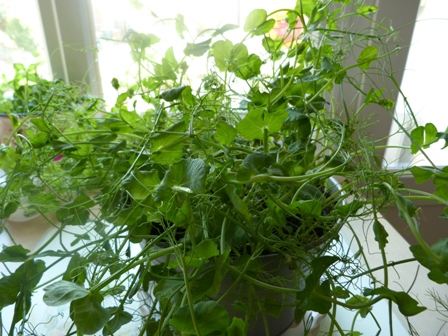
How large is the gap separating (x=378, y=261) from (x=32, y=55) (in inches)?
32.3

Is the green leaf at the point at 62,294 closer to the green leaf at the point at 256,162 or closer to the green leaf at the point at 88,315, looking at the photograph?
the green leaf at the point at 88,315

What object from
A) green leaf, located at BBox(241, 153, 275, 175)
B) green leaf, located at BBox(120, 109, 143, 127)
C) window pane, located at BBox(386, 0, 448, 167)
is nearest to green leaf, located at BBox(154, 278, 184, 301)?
green leaf, located at BBox(241, 153, 275, 175)

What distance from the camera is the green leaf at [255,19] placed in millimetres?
453

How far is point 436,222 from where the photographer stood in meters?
1.09

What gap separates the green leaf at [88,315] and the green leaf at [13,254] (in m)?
0.10

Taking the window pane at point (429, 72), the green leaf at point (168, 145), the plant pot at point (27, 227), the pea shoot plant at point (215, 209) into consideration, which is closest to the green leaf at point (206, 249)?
the pea shoot plant at point (215, 209)

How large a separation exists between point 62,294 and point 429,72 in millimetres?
944

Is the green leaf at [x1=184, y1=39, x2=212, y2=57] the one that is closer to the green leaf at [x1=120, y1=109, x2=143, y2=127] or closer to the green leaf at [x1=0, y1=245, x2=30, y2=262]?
the green leaf at [x1=120, y1=109, x2=143, y2=127]

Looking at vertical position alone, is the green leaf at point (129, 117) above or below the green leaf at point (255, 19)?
below

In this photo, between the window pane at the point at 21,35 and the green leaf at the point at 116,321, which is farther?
the window pane at the point at 21,35

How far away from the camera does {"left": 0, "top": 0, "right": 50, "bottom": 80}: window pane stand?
904 millimetres

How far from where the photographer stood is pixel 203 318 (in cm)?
28

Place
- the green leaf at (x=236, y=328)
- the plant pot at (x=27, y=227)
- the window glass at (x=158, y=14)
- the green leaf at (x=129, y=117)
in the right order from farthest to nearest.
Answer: the window glass at (x=158, y=14) < the plant pot at (x=27, y=227) < the green leaf at (x=129, y=117) < the green leaf at (x=236, y=328)

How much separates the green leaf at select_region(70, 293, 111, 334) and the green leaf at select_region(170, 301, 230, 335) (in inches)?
2.1
